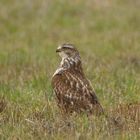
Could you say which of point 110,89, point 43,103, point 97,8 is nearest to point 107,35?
point 97,8

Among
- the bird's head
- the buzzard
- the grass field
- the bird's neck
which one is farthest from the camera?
the bird's head

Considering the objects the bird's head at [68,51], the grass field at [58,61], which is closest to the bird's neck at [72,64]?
the bird's head at [68,51]

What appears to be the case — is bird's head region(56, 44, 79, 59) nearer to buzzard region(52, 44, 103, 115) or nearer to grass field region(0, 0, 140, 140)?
buzzard region(52, 44, 103, 115)

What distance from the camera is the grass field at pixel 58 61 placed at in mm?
9078

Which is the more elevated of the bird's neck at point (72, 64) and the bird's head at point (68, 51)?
the bird's head at point (68, 51)

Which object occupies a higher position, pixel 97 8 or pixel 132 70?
pixel 97 8

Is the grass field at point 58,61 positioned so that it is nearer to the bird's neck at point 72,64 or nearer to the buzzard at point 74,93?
the buzzard at point 74,93

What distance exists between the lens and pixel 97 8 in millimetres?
21109

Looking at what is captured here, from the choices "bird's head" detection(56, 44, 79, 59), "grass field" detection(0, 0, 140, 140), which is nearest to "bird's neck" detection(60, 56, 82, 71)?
"bird's head" detection(56, 44, 79, 59)

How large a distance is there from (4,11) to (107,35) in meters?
3.79

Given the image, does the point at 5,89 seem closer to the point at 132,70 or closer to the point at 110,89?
the point at 110,89

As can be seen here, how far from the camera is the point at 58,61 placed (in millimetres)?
14805

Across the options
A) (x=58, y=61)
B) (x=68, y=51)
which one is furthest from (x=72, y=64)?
(x=58, y=61)

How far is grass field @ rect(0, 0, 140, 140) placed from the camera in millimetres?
9078
